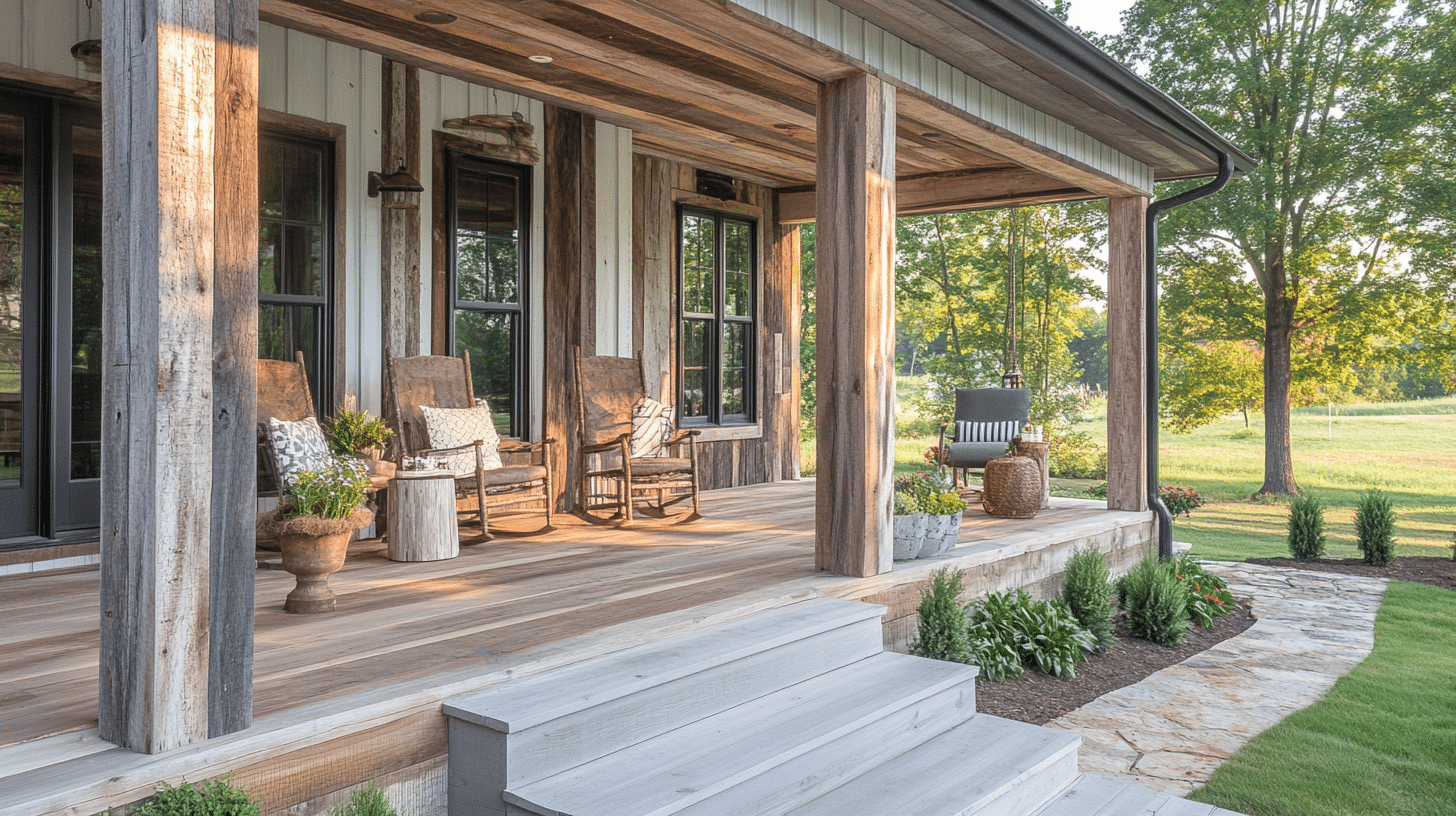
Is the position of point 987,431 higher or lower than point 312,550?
higher

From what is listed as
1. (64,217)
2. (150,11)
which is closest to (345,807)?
(150,11)

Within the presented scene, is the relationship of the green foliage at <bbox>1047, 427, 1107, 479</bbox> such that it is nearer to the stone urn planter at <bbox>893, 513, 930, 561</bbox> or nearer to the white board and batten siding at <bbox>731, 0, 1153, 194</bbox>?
the white board and batten siding at <bbox>731, 0, 1153, 194</bbox>

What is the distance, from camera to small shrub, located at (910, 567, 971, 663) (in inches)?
174

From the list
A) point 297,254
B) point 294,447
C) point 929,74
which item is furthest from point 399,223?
point 929,74

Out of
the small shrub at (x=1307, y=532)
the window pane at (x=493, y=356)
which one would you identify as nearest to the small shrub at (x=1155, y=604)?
the small shrub at (x=1307, y=532)

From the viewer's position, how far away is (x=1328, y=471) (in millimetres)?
15258

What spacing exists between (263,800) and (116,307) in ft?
3.68

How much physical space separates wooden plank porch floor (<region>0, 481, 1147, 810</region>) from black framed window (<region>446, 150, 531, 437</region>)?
0.86 meters

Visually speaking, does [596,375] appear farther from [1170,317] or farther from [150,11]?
[1170,317]

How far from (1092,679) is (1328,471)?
12.5 m

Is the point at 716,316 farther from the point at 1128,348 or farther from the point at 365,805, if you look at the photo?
the point at 365,805

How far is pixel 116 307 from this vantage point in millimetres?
2146

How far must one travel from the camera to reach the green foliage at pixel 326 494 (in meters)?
3.23

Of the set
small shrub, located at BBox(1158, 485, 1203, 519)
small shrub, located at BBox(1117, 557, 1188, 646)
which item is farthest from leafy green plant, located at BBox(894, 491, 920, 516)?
small shrub, located at BBox(1158, 485, 1203, 519)
